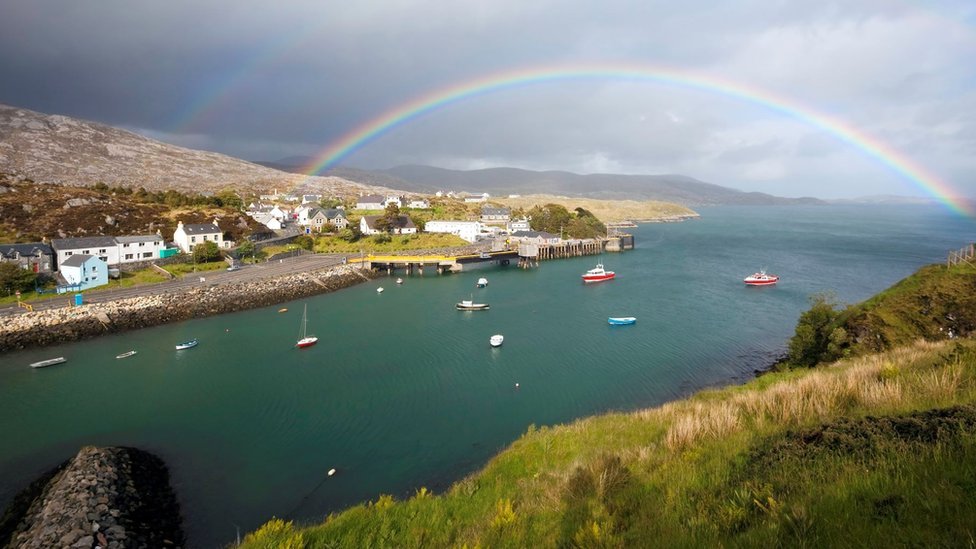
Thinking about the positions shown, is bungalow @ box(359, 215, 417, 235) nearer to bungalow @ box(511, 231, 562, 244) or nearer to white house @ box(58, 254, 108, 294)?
bungalow @ box(511, 231, 562, 244)

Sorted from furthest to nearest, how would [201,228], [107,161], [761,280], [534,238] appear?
1. [107,161]
2. [534,238]
3. [201,228]
4. [761,280]

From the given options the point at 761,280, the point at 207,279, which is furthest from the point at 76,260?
the point at 761,280

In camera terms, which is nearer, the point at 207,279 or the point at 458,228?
the point at 207,279

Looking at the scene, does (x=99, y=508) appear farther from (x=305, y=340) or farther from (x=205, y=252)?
(x=205, y=252)

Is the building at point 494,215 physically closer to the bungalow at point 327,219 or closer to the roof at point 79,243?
the bungalow at point 327,219

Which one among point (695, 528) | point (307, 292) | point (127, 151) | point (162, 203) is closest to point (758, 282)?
point (307, 292)

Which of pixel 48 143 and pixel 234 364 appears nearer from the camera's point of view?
pixel 234 364

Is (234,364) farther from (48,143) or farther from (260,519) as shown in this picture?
(48,143)
